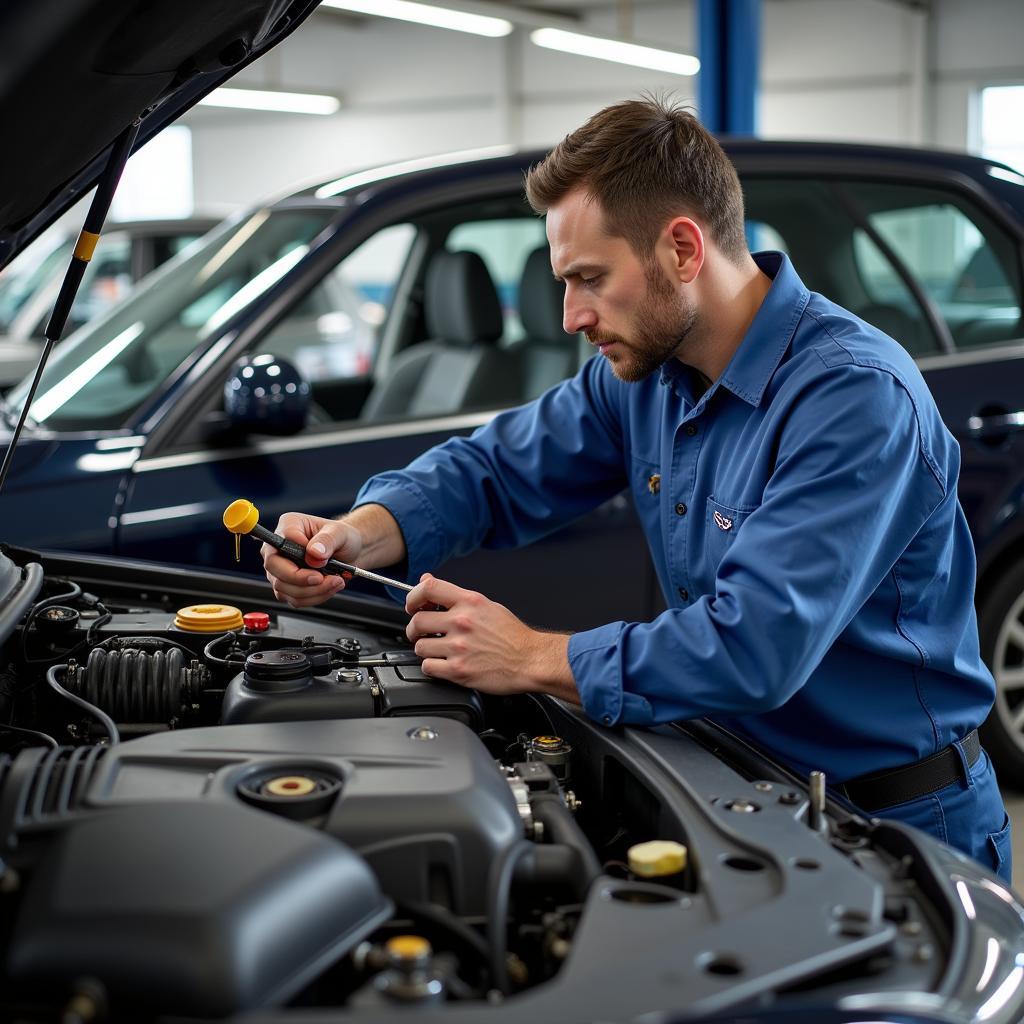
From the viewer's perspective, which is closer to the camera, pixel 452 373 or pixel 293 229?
pixel 293 229

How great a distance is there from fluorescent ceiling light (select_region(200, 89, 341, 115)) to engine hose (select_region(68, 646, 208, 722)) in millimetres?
11074

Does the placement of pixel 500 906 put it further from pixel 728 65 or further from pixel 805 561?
pixel 728 65

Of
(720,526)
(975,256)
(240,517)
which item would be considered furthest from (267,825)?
(975,256)

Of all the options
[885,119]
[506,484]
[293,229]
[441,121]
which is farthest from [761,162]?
[441,121]

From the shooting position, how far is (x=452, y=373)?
3.79m

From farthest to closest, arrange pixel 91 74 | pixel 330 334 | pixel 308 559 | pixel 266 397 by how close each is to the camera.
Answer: pixel 330 334, pixel 266 397, pixel 308 559, pixel 91 74

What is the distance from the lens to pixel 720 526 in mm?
1973

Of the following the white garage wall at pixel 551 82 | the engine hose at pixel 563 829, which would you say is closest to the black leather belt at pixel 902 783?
the engine hose at pixel 563 829

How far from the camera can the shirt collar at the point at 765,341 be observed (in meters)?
1.93

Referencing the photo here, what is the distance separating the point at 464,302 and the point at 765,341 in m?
2.03

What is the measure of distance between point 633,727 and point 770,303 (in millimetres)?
671

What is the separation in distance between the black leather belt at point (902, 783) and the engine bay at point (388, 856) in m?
0.27

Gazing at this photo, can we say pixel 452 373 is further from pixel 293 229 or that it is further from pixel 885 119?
pixel 885 119

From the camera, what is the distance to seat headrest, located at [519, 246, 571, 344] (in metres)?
3.61
